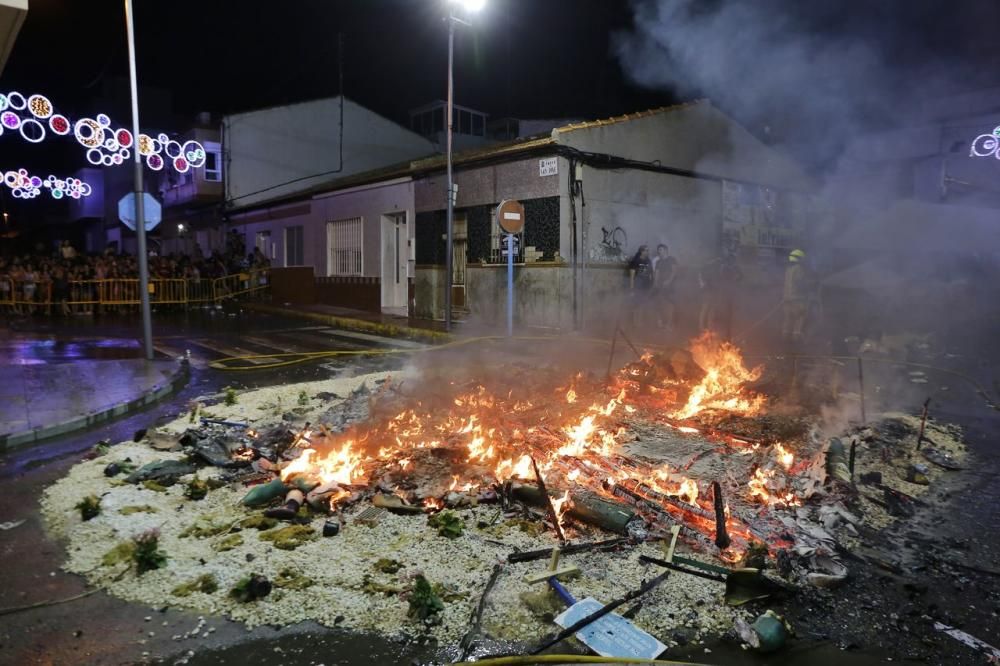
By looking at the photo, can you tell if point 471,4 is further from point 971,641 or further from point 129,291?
point 129,291

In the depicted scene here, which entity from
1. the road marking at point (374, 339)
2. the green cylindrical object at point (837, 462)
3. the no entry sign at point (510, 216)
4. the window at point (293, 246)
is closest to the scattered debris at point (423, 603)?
the green cylindrical object at point (837, 462)

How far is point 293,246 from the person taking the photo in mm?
25156

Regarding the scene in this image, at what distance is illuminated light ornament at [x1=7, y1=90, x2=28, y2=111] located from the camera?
13313 millimetres

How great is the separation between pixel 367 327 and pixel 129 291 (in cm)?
1110

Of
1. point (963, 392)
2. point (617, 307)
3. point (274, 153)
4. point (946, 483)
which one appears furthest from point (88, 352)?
point (274, 153)

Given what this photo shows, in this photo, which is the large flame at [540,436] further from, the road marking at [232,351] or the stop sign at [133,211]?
the stop sign at [133,211]

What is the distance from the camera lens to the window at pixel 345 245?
69.9 feet

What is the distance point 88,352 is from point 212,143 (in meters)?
19.9

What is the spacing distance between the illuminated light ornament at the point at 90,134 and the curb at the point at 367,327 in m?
7.50

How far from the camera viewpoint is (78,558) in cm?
393

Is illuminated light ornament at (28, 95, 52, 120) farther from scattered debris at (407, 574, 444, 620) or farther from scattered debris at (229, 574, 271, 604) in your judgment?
scattered debris at (407, 574, 444, 620)

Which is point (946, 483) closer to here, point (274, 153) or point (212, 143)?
point (274, 153)

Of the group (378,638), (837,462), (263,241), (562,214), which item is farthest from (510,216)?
(263,241)

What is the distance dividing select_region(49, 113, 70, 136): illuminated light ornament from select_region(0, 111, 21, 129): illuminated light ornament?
68cm
